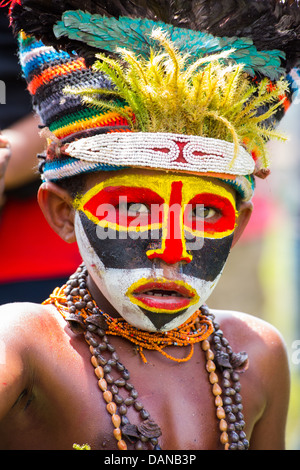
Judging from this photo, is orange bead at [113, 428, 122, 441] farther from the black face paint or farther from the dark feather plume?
the dark feather plume

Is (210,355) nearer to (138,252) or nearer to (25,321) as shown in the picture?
(138,252)

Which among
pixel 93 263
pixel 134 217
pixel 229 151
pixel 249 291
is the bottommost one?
pixel 249 291

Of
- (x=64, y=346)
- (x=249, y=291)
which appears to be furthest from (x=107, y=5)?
(x=249, y=291)

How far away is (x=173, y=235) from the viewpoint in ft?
8.42

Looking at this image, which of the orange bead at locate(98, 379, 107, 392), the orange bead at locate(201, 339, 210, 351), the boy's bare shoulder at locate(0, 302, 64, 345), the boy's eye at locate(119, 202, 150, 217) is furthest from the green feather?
the orange bead at locate(98, 379, 107, 392)

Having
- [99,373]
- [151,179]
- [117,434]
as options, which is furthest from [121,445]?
[151,179]

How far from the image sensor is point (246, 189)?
2863mm

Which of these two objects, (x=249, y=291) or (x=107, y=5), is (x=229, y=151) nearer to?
(x=107, y=5)

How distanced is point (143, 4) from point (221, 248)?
0.96 m

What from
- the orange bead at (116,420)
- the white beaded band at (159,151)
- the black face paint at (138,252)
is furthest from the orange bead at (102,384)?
the white beaded band at (159,151)

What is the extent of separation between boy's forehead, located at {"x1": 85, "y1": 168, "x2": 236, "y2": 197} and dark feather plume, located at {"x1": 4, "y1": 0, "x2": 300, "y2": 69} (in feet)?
1.56

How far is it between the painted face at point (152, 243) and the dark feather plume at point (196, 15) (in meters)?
0.58

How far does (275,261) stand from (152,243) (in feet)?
14.8

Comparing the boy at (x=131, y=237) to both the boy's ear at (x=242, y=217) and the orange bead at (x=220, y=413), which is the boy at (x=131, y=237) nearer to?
the orange bead at (x=220, y=413)
